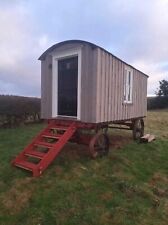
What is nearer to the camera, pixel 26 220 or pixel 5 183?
pixel 26 220

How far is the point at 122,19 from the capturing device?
12.0m

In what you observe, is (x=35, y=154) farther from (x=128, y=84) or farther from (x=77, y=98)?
(x=128, y=84)

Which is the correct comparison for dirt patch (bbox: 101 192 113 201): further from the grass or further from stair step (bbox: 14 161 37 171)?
stair step (bbox: 14 161 37 171)

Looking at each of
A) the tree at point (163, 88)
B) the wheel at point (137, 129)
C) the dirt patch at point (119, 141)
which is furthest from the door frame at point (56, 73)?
the tree at point (163, 88)

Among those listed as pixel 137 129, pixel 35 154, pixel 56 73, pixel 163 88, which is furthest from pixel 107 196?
pixel 163 88

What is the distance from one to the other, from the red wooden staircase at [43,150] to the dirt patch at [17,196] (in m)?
0.40

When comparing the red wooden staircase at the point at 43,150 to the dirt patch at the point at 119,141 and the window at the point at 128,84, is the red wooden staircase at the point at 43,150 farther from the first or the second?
the window at the point at 128,84

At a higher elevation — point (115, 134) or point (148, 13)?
point (148, 13)

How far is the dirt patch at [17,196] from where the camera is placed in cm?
472

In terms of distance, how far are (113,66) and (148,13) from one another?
203 inches

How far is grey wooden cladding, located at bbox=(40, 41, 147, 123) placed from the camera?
23.2 ft

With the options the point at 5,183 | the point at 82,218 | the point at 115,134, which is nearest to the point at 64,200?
the point at 82,218

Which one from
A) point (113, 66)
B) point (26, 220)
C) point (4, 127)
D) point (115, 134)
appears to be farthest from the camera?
point (4, 127)

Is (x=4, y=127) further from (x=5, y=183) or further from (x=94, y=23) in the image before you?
(x=5, y=183)
